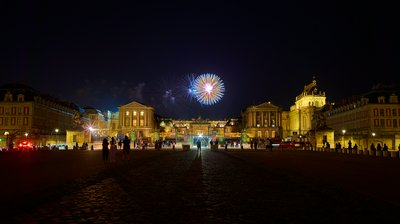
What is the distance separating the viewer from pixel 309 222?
9.16 meters

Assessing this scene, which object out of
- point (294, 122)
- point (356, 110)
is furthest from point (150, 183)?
point (294, 122)

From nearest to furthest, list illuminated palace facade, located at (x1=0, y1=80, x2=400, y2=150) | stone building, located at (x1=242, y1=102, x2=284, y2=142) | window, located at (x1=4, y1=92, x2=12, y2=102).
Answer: illuminated palace facade, located at (x1=0, y1=80, x2=400, y2=150) < window, located at (x1=4, y1=92, x2=12, y2=102) < stone building, located at (x1=242, y1=102, x2=284, y2=142)

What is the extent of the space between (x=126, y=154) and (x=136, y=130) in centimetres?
11146

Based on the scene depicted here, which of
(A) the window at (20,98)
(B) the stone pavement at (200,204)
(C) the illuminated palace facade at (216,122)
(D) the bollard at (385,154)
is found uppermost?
(A) the window at (20,98)

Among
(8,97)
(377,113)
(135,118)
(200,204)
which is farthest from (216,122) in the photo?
(200,204)

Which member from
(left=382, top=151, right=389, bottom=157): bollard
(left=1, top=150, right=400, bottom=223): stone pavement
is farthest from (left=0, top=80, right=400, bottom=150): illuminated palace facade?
(left=1, top=150, right=400, bottom=223): stone pavement

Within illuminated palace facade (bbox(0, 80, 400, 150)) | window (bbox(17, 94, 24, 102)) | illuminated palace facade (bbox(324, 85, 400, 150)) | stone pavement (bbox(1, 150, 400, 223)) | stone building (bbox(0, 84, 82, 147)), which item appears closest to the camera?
stone pavement (bbox(1, 150, 400, 223))

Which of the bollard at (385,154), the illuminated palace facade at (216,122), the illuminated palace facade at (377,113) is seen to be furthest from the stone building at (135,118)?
the bollard at (385,154)

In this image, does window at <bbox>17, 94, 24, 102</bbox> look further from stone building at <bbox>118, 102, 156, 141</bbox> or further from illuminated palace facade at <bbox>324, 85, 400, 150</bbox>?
illuminated palace facade at <bbox>324, 85, 400, 150</bbox>

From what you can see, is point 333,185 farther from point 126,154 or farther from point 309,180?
point 126,154

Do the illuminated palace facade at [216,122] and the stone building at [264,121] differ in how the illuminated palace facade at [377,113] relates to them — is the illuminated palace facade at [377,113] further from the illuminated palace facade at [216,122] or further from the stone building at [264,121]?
the stone building at [264,121]

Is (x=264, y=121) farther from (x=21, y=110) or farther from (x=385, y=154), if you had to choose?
(x=385, y=154)

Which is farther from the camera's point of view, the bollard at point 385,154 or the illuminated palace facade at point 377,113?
the illuminated palace facade at point 377,113

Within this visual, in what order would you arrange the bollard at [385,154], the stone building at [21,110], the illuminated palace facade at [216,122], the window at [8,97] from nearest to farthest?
the bollard at [385,154], the illuminated palace facade at [216,122], the stone building at [21,110], the window at [8,97]
